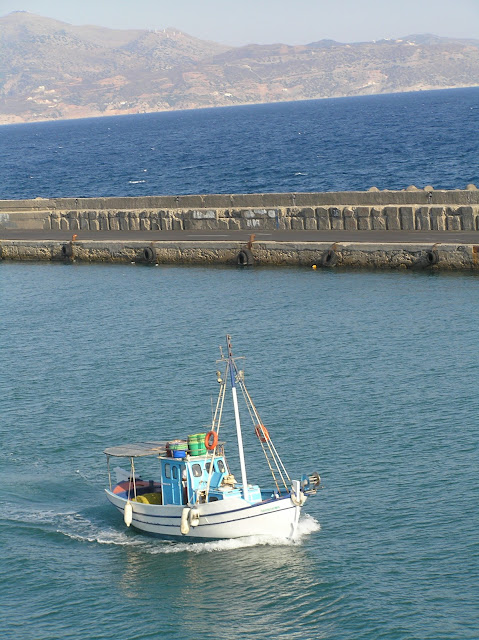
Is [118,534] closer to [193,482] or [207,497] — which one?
[193,482]

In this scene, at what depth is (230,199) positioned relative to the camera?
63344 millimetres

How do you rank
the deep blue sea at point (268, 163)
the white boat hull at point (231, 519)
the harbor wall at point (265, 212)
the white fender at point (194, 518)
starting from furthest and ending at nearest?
1. the deep blue sea at point (268, 163)
2. the harbor wall at point (265, 212)
3. the white fender at point (194, 518)
4. the white boat hull at point (231, 519)

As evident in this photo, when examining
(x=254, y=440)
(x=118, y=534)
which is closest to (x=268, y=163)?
(x=254, y=440)

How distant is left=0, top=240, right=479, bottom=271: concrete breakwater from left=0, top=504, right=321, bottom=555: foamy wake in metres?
27.0

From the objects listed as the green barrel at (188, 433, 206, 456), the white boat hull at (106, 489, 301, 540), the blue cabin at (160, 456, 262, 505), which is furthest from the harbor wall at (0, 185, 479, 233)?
the white boat hull at (106, 489, 301, 540)

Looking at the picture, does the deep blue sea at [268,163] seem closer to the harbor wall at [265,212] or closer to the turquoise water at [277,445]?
the harbor wall at [265,212]

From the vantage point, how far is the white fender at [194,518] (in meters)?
24.1

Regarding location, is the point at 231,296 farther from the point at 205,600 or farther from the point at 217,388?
the point at 205,600

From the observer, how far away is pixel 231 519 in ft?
79.3

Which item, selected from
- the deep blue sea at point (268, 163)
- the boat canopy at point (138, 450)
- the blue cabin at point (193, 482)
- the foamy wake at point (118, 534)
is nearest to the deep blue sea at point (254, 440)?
the foamy wake at point (118, 534)

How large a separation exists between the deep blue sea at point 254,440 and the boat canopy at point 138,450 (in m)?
1.84

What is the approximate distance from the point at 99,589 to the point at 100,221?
47.0m

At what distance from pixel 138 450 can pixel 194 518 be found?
308 centimetres

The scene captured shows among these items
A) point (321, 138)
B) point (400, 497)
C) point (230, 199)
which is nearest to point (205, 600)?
point (400, 497)
